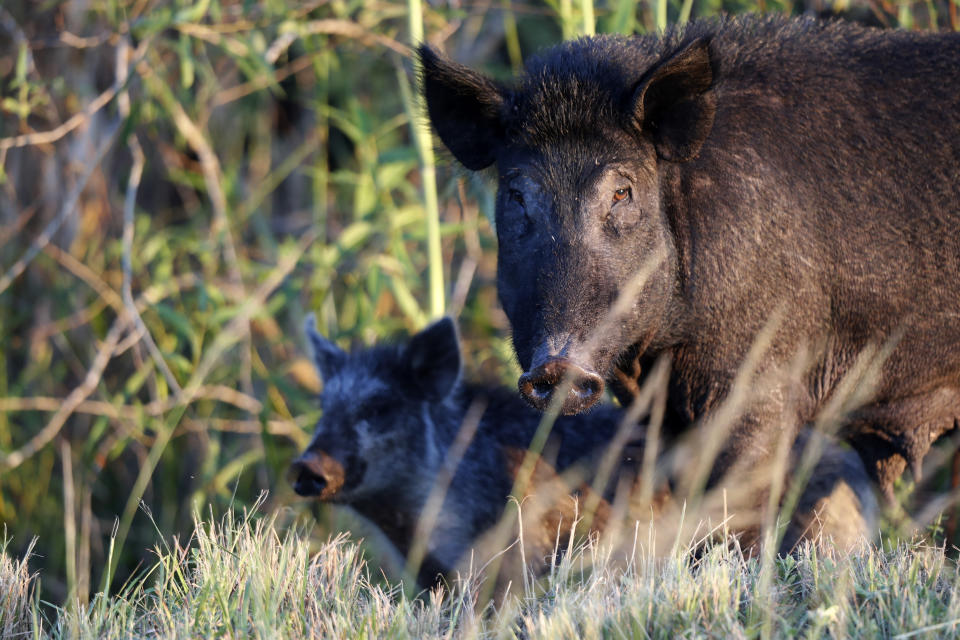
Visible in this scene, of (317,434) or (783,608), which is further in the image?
(317,434)

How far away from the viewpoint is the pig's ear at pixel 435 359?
4.92m

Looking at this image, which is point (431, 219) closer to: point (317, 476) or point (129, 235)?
point (317, 476)

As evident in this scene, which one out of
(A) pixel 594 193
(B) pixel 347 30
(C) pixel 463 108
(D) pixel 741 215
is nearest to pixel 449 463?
(C) pixel 463 108

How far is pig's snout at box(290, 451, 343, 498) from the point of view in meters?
4.48

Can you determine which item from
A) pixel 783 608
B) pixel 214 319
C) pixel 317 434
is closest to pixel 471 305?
pixel 214 319

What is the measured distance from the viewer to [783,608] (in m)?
2.59

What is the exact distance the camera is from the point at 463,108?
149 inches

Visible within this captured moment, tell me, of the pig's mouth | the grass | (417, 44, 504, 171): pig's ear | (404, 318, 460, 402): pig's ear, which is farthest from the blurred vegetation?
the grass

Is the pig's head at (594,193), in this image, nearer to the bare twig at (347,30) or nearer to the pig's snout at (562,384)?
the pig's snout at (562,384)

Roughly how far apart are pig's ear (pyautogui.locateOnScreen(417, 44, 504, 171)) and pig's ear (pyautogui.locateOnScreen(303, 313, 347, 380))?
5.49 feet

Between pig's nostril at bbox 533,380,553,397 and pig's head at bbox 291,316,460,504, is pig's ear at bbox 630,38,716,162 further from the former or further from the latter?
pig's head at bbox 291,316,460,504

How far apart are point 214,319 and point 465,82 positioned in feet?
8.25

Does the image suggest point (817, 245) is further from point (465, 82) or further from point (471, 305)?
point (471, 305)

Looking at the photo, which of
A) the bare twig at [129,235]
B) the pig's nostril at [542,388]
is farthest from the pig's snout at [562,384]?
the bare twig at [129,235]
